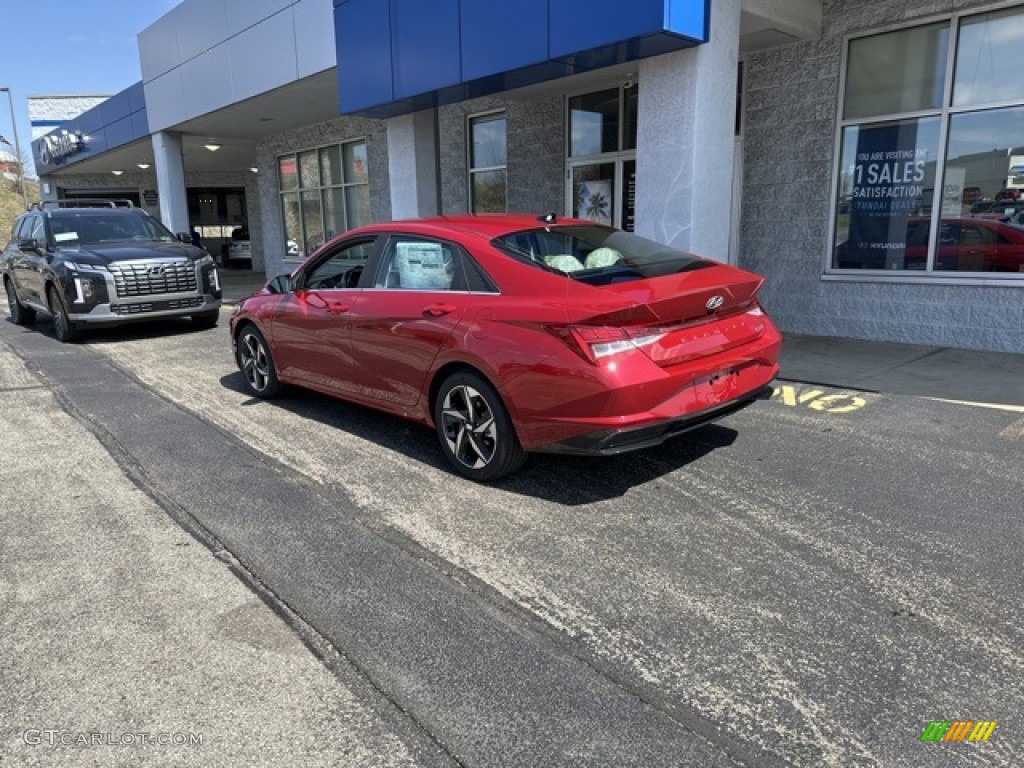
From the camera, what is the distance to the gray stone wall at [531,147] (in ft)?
38.7

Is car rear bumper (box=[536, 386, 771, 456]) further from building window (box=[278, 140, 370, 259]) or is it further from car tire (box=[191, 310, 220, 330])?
building window (box=[278, 140, 370, 259])

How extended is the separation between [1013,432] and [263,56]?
13112 mm

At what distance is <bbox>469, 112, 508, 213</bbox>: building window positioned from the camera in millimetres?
12852

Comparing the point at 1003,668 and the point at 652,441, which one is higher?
the point at 652,441

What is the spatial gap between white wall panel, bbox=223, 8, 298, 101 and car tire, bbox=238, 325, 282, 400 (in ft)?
25.0

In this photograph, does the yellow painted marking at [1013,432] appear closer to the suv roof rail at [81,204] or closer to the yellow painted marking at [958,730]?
the yellow painted marking at [958,730]

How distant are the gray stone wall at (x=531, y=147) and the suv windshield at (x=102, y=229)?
4.99 m

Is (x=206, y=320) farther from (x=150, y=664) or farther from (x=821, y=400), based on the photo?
(x=150, y=664)

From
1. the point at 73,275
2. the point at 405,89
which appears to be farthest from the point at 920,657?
the point at 73,275

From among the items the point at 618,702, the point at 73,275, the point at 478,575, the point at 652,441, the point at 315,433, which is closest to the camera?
the point at 618,702

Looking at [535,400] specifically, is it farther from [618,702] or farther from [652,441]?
[618,702]

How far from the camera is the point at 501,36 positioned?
8406 mm

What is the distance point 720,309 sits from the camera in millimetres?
4406

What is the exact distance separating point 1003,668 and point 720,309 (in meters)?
2.36
